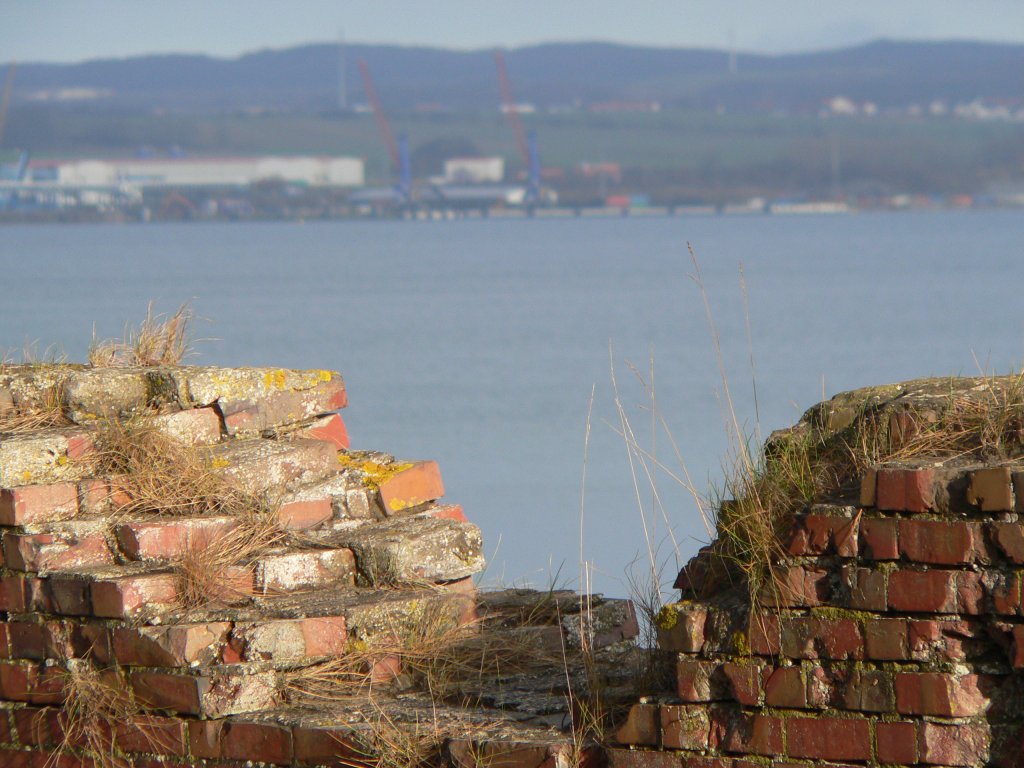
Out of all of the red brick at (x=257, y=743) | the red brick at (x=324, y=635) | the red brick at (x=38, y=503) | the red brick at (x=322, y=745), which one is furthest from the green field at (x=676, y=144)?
the red brick at (x=322, y=745)

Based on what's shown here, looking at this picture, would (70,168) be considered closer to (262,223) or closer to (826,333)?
(262,223)

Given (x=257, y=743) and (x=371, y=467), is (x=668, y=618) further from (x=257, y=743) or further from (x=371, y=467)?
(x=371, y=467)

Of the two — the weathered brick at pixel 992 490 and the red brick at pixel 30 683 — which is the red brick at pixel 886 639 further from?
the red brick at pixel 30 683

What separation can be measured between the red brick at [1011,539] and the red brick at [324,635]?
1558 mm

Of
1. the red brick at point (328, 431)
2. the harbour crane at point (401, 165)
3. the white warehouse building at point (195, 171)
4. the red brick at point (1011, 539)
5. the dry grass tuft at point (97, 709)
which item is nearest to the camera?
the red brick at point (1011, 539)

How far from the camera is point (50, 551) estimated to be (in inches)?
140

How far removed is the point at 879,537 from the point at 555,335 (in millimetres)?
39598

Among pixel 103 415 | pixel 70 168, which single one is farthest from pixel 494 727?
pixel 70 168

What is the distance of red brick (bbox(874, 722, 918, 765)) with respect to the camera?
108 inches

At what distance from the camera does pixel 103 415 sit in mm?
3969

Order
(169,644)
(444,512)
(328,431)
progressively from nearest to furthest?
(169,644) → (444,512) → (328,431)

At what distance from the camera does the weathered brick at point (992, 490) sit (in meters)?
2.69

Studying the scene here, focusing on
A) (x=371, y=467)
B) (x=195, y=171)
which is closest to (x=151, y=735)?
(x=371, y=467)

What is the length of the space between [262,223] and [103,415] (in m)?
175
